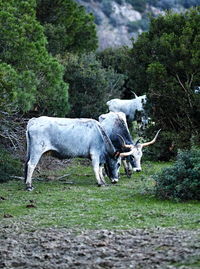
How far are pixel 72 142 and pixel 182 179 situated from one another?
12.1 ft

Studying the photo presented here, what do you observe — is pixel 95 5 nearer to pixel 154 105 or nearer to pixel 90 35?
pixel 90 35

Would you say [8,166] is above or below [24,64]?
below

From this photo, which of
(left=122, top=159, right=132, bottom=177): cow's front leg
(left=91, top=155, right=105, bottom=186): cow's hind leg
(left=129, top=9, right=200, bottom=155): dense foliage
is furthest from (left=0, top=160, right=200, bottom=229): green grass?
(left=129, top=9, right=200, bottom=155): dense foliage

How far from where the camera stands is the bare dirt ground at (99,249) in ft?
23.0

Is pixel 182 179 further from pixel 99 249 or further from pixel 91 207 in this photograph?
pixel 99 249

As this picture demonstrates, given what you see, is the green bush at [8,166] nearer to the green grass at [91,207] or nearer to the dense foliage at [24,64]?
the green grass at [91,207]

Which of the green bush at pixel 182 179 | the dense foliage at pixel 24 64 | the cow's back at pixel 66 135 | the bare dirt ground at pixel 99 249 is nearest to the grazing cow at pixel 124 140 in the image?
the cow's back at pixel 66 135

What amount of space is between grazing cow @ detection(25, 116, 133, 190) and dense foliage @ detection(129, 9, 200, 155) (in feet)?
10.9

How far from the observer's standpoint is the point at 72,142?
1488cm

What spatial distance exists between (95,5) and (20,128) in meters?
65.1

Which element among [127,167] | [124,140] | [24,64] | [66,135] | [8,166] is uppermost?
[24,64]

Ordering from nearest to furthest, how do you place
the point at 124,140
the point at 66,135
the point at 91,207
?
1. the point at 91,207
2. the point at 66,135
3. the point at 124,140

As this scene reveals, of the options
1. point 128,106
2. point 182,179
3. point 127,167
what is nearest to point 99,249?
point 182,179

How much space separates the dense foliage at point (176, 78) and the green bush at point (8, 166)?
15.8 feet
